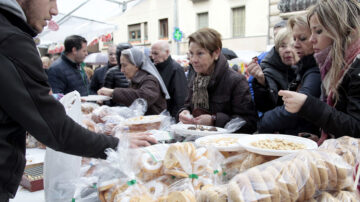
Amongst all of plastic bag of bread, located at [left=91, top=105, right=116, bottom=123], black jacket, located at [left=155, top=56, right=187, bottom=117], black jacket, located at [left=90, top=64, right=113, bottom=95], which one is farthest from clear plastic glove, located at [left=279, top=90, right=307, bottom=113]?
black jacket, located at [left=90, top=64, right=113, bottom=95]

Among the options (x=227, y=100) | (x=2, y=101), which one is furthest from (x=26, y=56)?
(x=227, y=100)

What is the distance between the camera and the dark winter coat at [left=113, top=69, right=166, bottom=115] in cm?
301

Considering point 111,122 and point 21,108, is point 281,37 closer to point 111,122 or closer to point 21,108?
point 111,122

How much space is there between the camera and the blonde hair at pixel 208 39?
2355 mm

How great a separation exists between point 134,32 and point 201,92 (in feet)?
69.1

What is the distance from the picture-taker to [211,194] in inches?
35.4

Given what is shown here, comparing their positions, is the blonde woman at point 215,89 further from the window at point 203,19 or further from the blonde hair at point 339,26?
the window at point 203,19

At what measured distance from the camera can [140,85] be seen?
3.12 metres

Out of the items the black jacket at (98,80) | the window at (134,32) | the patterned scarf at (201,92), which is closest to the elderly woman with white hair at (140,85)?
the patterned scarf at (201,92)

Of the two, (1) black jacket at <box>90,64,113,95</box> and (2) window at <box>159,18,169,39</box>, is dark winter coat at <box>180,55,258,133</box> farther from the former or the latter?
(2) window at <box>159,18,169,39</box>

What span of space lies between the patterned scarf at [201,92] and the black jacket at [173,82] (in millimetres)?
1431

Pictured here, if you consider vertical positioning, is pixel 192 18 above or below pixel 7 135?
above

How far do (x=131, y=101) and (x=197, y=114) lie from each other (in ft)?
2.95

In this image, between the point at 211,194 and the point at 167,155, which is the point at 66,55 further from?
the point at 211,194
